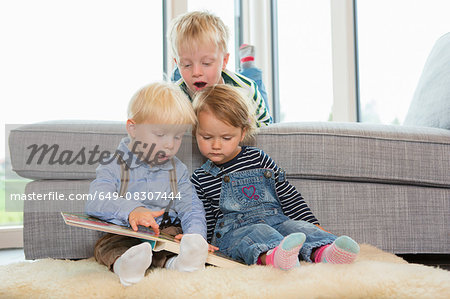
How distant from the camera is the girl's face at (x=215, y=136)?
114 centimetres

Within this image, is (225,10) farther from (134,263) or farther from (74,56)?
(134,263)

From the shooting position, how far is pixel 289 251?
845mm

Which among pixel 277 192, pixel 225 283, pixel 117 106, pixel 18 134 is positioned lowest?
pixel 225 283

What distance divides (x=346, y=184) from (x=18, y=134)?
3.32ft

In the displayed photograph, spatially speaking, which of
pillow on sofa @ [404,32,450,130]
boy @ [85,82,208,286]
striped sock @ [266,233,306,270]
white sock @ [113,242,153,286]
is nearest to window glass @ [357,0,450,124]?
pillow on sofa @ [404,32,450,130]

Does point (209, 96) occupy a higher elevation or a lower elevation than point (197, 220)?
higher

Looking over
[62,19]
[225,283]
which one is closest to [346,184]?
[225,283]

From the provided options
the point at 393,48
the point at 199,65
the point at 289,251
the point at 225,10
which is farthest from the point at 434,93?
the point at 225,10

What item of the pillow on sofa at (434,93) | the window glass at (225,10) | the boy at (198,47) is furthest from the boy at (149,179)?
the window glass at (225,10)

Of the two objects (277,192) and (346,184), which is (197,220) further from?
(346,184)

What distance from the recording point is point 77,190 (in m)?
1.26

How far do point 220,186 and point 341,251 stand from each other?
1.34 ft

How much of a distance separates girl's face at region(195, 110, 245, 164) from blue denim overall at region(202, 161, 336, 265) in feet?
0.21

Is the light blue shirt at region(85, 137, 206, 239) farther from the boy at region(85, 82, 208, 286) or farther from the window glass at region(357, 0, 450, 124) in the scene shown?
the window glass at region(357, 0, 450, 124)
